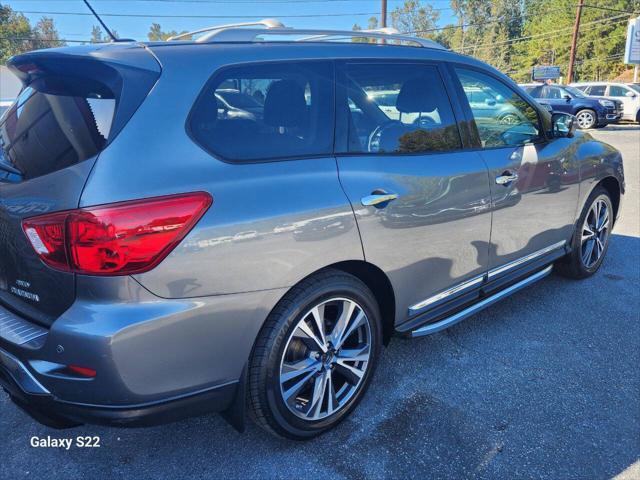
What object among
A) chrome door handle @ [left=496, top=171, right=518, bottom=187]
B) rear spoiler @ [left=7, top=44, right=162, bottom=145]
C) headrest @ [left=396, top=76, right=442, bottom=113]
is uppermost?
rear spoiler @ [left=7, top=44, right=162, bottom=145]

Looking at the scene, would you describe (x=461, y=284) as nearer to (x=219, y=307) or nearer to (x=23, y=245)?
(x=219, y=307)

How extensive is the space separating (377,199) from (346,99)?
529 millimetres

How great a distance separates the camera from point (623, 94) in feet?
67.2

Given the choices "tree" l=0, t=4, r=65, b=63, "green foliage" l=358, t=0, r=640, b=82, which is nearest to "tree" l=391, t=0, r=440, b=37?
"green foliage" l=358, t=0, r=640, b=82

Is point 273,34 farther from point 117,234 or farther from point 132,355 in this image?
point 132,355

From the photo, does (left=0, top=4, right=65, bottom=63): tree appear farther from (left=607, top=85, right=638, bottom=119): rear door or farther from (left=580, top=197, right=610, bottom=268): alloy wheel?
(left=580, top=197, right=610, bottom=268): alloy wheel

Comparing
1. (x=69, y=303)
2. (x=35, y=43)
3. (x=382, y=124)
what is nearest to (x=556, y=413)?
(x=382, y=124)

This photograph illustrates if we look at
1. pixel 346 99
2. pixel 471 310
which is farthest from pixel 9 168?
pixel 471 310

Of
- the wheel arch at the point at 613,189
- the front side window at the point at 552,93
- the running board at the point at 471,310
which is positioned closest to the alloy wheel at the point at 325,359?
the running board at the point at 471,310

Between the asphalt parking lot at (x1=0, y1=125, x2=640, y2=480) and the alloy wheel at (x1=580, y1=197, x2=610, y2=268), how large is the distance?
980 millimetres

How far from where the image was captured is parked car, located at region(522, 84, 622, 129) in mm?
19109

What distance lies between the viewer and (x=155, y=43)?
2.09 metres

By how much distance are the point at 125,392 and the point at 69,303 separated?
1.24 ft

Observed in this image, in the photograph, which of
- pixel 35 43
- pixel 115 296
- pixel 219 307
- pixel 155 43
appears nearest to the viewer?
pixel 115 296
